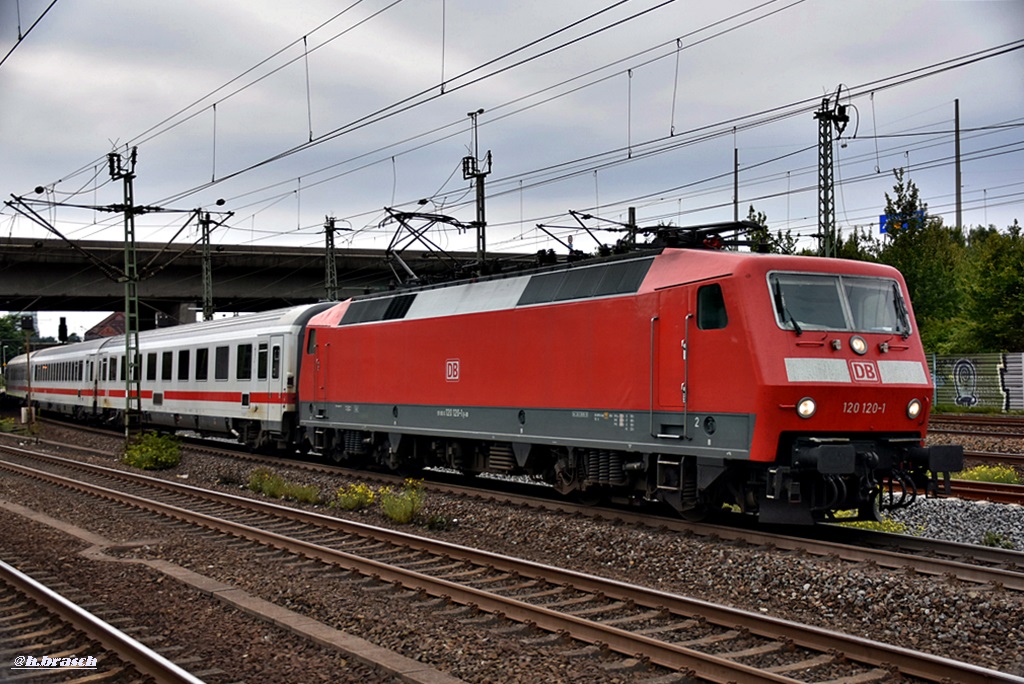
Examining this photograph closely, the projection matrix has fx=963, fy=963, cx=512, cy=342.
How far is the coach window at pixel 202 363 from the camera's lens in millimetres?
27702

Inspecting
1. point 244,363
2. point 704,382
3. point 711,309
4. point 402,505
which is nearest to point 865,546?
point 704,382

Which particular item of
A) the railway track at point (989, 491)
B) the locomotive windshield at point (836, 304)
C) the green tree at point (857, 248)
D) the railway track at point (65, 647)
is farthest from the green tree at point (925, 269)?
the railway track at point (65, 647)

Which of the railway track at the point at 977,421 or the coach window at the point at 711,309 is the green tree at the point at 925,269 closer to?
the railway track at the point at 977,421

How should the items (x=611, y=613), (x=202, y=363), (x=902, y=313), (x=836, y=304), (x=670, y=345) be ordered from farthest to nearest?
(x=202, y=363) → (x=670, y=345) → (x=902, y=313) → (x=836, y=304) → (x=611, y=613)

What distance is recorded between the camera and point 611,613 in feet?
29.3

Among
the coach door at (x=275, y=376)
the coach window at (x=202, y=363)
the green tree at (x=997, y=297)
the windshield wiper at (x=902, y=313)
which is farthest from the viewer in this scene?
the green tree at (x=997, y=297)

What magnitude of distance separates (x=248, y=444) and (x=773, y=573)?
19012 millimetres

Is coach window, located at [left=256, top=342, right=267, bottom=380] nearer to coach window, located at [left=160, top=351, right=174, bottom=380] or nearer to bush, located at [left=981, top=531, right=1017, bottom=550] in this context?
coach window, located at [left=160, top=351, right=174, bottom=380]

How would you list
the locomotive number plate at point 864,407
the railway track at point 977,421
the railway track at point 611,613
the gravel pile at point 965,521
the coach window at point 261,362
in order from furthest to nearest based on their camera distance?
1. the railway track at point 977,421
2. the coach window at point 261,362
3. the gravel pile at point 965,521
4. the locomotive number plate at point 864,407
5. the railway track at point 611,613

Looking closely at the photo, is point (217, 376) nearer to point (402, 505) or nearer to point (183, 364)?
point (183, 364)

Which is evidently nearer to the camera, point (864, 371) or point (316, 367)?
point (864, 371)

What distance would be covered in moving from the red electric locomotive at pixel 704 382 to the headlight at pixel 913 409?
21 mm

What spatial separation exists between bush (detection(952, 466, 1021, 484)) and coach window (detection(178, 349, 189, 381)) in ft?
70.7

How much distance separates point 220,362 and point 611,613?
66.5 feet
